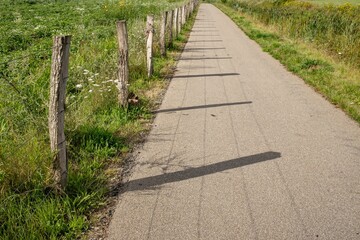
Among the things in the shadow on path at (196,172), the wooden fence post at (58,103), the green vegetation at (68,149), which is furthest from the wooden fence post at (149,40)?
the wooden fence post at (58,103)

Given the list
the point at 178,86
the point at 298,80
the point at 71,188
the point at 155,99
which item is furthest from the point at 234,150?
the point at 298,80

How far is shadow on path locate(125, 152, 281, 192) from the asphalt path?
0.5 inches

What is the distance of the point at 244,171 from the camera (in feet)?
13.6

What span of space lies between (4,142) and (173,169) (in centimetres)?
207

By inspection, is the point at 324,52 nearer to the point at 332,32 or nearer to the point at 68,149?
the point at 332,32

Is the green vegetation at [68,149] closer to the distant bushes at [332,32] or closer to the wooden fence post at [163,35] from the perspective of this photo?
the wooden fence post at [163,35]

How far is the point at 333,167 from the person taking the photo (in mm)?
4324

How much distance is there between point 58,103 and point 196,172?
6.26 ft

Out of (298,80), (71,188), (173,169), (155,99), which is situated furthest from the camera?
(298,80)

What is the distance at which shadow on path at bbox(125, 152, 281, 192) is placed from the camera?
379 cm

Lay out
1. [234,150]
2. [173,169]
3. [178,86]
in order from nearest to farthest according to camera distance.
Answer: [173,169] → [234,150] → [178,86]

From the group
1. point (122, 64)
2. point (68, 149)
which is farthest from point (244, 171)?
point (122, 64)

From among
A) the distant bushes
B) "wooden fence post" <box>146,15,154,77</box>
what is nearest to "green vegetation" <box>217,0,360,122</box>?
the distant bushes

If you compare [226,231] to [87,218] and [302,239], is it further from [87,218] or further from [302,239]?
[87,218]
